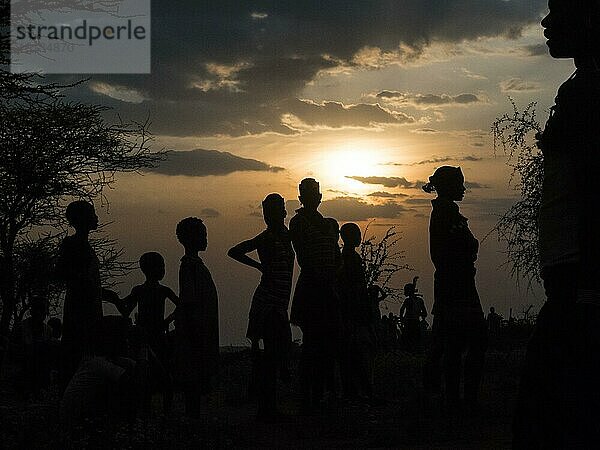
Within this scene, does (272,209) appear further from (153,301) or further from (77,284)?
(77,284)

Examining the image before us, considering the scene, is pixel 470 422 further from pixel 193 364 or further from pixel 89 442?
pixel 89 442

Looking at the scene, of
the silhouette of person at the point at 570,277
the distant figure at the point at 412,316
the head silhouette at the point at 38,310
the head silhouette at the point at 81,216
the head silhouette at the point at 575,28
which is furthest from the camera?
the distant figure at the point at 412,316

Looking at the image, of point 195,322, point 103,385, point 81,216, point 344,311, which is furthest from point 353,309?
point 103,385

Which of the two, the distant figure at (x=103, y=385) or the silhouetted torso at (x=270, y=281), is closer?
the distant figure at (x=103, y=385)

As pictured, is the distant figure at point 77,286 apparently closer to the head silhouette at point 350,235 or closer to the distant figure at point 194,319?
the distant figure at point 194,319

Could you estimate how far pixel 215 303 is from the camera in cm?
867

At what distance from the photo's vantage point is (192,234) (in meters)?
8.49

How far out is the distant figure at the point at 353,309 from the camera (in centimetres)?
1001

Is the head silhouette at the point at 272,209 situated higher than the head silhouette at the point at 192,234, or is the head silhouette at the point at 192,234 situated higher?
the head silhouette at the point at 272,209

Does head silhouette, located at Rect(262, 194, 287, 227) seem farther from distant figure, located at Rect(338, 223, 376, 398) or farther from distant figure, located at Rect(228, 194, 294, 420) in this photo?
distant figure, located at Rect(338, 223, 376, 398)

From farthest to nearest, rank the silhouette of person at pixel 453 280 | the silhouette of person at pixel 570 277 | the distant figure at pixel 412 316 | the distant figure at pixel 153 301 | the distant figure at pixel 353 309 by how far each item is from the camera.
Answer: the distant figure at pixel 412 316 < the distant figure at pixel 353 309 < the distant figure at pixel 153 301 < the silhouette of person at pixel 453 280 < the silhouette of person at pixel 570 277

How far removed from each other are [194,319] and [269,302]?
0.72 meters

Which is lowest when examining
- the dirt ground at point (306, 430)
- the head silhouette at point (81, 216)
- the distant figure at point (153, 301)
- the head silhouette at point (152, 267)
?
the dirt ground at point (306, 430)

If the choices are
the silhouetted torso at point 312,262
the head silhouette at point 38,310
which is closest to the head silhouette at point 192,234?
the silhouetted torso at point 312,262
